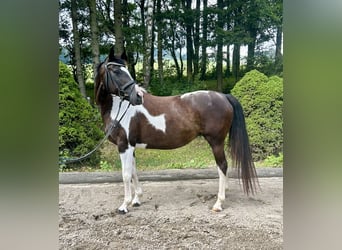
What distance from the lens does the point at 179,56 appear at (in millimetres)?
1847

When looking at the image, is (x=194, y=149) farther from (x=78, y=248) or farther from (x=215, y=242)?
(x=78, y=248)

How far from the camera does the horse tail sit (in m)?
1.82

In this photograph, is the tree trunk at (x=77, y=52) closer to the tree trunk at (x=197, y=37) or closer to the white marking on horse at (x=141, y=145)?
the white marking on horse at (x=141, y=145)

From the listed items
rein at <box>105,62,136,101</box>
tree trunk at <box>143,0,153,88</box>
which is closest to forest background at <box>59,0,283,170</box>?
tree trunk at <box>143,0,153,88</box>

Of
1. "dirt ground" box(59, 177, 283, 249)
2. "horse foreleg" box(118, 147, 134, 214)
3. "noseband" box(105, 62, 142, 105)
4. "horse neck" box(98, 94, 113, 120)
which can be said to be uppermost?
"noseband" box(105, 62, 142, 105)

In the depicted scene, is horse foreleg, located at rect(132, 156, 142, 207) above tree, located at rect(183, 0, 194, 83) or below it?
below

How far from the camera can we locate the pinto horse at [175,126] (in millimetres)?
1784

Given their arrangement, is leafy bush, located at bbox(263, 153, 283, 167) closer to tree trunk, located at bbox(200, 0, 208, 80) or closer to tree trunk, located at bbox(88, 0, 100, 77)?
tree trunk, located at bbox(200, 0, 208, 80)

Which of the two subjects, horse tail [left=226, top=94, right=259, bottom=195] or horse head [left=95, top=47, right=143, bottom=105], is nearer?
horse head [left=95, top=47, right=143, bottom=105]

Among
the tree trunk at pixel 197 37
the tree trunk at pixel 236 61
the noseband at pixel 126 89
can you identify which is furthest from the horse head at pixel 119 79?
the tree trunk at pixel 236 61

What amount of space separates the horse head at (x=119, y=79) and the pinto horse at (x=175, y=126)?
3 cm

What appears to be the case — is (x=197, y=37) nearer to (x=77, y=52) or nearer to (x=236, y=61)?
(x=236, y=61)

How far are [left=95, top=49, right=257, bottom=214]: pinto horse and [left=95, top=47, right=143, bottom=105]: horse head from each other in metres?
0.03

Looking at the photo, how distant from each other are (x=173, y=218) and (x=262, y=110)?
90cm
